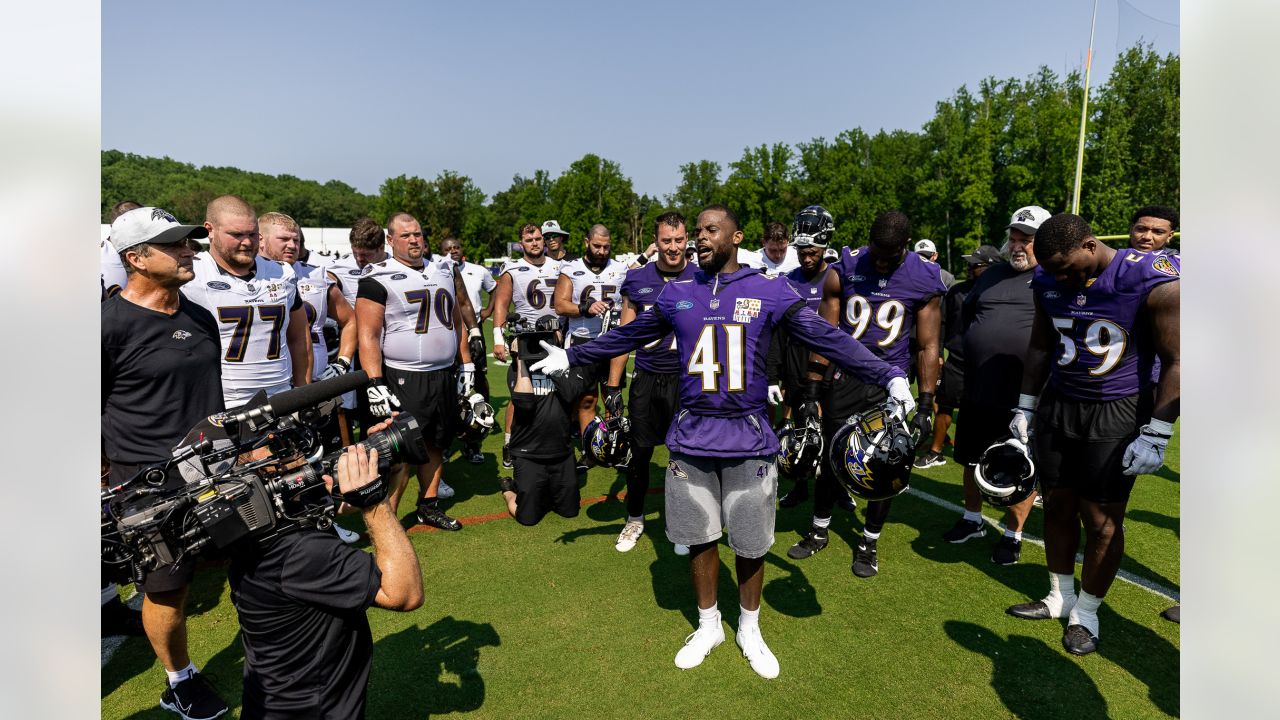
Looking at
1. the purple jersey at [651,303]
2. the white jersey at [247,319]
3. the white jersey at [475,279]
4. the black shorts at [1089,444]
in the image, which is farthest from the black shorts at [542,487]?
the white jersey at [475,279]

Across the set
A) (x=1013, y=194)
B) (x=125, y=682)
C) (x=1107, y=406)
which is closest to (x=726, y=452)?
(x=1107, y=406)

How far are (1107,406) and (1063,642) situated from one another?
1.49 meters

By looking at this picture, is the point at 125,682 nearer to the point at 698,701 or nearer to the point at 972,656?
the point at 698,701

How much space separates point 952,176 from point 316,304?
1862 inches

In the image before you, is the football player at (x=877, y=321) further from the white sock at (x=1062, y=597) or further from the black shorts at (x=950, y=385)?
the black shorts at (x=950, y=385)

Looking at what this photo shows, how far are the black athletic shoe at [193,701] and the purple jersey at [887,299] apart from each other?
15.8ft

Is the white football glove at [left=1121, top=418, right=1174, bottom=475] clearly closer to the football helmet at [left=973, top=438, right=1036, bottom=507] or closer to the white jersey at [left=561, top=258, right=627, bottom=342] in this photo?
the football helmet at [left=973, top=438, right=1036, bottom=507]

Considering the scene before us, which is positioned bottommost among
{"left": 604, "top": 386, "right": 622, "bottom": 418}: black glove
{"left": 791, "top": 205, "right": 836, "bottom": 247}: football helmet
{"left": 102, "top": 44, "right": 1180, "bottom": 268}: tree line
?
{"left": 604, "top": 386, "right": 622, "bottom": 418}: black glove

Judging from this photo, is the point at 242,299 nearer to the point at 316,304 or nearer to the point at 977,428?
the point at 316,304

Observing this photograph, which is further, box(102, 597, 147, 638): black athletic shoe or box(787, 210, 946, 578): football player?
box(787, 210, 946, 578): football player

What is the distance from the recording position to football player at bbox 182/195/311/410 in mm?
4512

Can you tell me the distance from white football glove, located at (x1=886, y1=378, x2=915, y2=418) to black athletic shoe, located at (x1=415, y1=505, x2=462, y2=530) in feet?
13.5

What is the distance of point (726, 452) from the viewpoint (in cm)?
386

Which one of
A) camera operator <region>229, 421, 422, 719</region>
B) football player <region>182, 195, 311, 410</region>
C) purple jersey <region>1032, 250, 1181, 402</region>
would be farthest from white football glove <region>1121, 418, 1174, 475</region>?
football player <region>182, 195, 311, 410</region>
